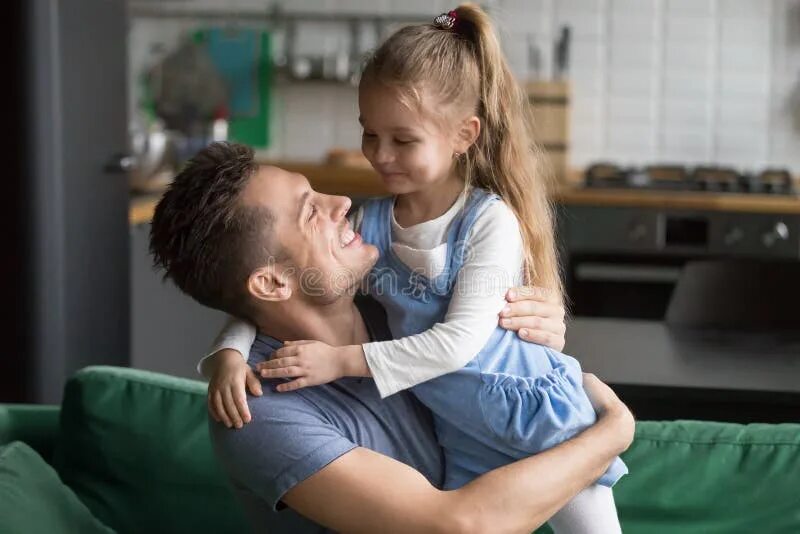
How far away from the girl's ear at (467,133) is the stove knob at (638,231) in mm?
2834

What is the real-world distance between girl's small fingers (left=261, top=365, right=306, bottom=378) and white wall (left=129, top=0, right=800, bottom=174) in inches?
139

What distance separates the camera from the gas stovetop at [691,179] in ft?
13.8

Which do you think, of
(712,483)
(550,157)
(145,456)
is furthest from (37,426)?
(550,157)

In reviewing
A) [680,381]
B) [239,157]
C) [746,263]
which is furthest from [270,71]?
[239,157]

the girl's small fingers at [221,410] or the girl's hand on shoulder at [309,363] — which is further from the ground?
the girl's hand on shoulder at [309,363]

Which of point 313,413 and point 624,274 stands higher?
point 313,413

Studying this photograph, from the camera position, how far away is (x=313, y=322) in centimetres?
139

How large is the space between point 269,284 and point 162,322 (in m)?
2.45

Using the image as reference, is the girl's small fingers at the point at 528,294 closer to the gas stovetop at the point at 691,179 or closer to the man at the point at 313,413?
the man at the point at 313,413

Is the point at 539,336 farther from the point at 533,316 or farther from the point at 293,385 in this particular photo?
the point at 293,385

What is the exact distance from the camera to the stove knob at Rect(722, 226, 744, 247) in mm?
4039

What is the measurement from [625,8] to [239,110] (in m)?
1.58

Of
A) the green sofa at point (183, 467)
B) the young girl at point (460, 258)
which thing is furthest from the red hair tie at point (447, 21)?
the green sofa at point (183, 467)

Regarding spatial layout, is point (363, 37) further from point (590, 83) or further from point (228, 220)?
point (228, 220)
